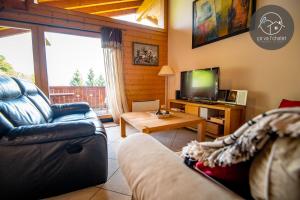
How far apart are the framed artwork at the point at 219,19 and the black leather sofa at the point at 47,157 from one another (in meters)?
2.53

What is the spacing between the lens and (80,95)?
14.4 ft

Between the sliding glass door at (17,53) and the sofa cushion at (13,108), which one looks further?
the sliding glass door at (17,53)

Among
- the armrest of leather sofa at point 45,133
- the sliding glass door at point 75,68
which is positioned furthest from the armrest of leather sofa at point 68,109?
the armrest of leather sofa at point 45,133

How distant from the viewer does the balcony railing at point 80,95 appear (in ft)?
13.9

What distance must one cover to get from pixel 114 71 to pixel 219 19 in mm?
2221

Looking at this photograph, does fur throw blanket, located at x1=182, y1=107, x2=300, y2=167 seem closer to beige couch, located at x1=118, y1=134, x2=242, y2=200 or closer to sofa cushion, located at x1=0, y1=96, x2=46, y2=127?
beige couch, located at x1=118, y1=134, x2=242, y2=200

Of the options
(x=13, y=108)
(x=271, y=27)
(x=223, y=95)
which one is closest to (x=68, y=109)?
(x=13, y=108)

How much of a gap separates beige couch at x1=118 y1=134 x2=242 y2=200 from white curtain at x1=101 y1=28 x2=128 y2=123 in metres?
2.80

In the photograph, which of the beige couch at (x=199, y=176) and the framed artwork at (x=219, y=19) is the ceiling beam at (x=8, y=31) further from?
the beige couch at (x=199, y=176)

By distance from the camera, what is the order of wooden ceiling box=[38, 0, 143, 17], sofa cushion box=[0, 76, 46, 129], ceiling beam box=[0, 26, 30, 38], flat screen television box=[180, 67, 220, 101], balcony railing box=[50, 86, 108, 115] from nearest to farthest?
sofa cushion box=[0, 76, 46, 129]
flat screen television box=[180, 67, 220, 101]
ceiling beam box=[0, 26, 30, 38]
wooden ceiling box=[38, 0, 143, 17]
balcony railing box=[50, 86, 108, 115]

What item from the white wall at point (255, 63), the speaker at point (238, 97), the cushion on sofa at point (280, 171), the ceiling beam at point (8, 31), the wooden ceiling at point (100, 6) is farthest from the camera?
the wooden ceiling at point (100, 6)

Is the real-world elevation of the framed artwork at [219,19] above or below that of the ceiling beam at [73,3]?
below

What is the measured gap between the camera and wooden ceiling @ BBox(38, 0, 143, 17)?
3.32 m

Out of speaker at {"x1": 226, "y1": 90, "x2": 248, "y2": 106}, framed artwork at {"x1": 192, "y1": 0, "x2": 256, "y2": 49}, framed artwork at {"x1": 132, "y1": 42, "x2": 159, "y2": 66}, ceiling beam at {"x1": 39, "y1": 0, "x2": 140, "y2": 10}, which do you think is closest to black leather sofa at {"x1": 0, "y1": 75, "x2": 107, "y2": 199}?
speaker at {"x1": 226, "y1": 90, "x2": 248, "y2": 106}
